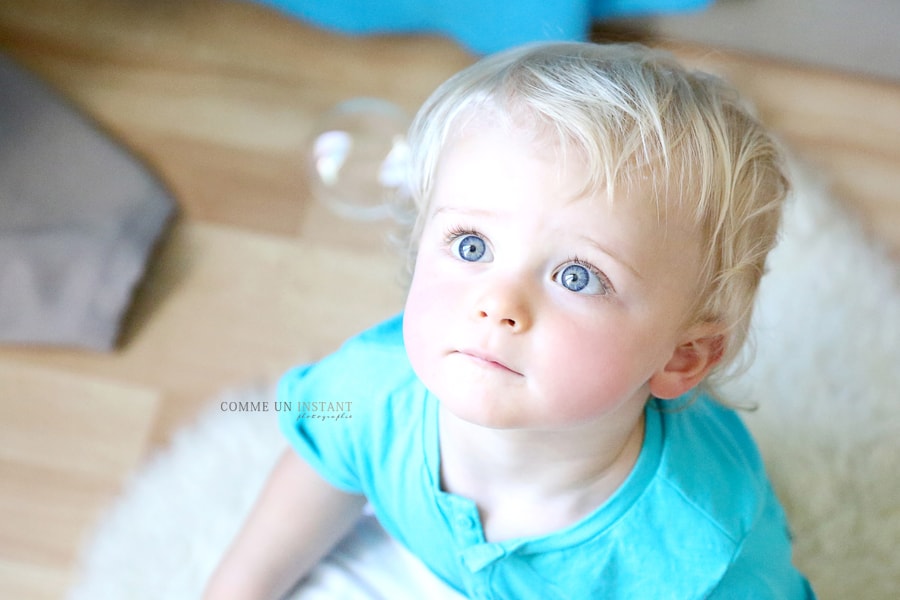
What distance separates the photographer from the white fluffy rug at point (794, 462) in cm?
97

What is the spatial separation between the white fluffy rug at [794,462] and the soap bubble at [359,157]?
30 centimetres

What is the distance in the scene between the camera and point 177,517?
103 cm

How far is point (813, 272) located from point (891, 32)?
39 cm

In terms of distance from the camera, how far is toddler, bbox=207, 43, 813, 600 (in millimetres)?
580

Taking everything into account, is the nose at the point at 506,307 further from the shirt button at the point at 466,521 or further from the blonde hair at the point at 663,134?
the shirt button at the point at 466,521

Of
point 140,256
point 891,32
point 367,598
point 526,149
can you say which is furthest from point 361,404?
point 891,32

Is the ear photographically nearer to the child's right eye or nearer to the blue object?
the child's right eye

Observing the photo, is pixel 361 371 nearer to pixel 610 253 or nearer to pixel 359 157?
pixel 610 253

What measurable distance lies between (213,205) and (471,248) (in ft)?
2.55

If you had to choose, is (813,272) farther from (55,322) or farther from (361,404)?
(55,322)

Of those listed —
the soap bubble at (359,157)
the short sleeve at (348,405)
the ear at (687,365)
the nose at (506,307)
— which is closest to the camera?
the nose at (506,307)

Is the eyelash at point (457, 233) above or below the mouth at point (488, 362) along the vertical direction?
above

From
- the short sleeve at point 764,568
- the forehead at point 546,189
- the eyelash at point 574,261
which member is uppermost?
the forehead at point 546,189

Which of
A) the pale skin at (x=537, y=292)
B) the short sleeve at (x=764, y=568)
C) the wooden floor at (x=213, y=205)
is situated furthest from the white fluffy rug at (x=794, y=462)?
the pale skin at (x=537, y=292)
